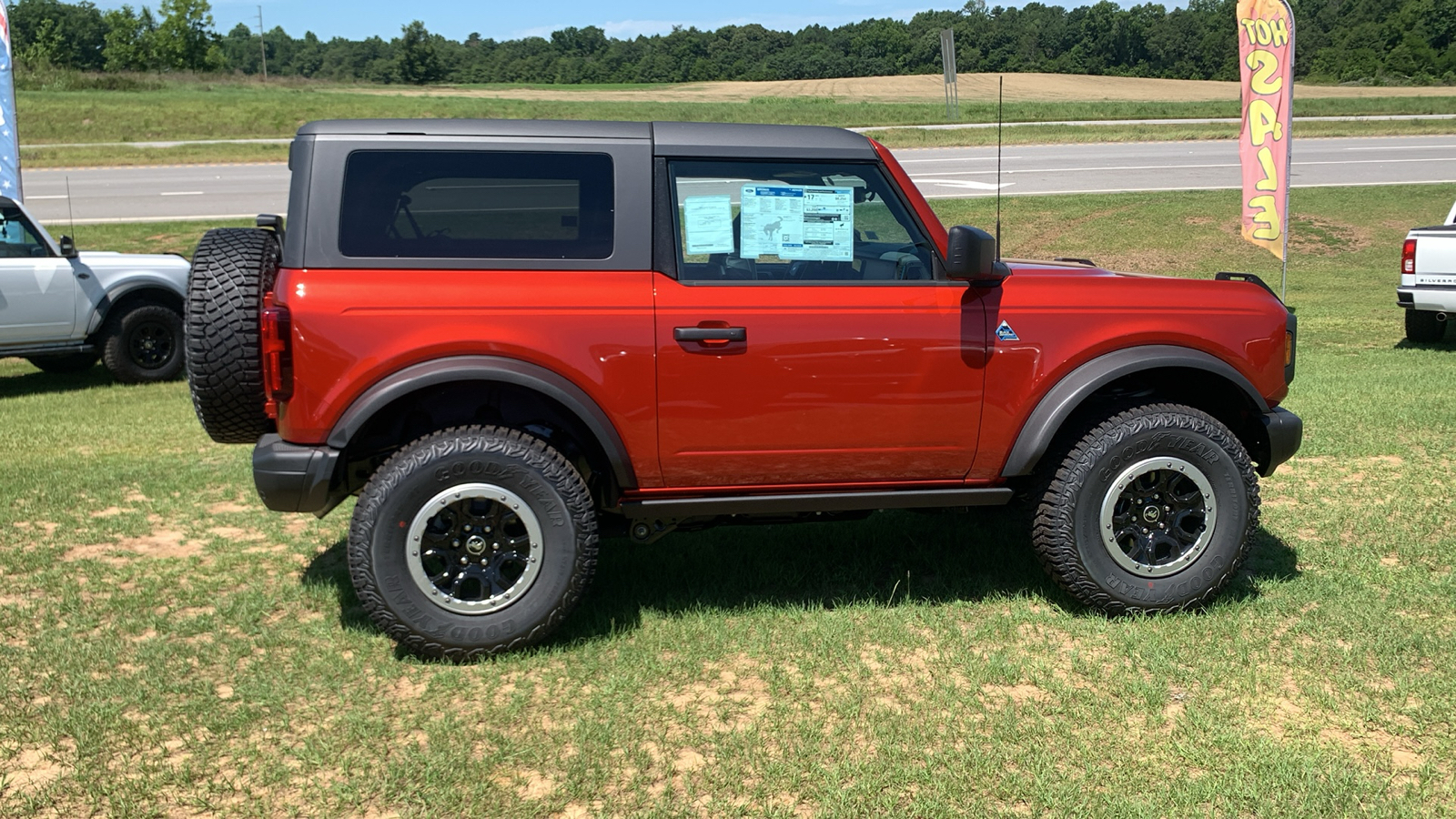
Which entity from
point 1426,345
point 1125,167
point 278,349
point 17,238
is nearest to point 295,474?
point 278,349

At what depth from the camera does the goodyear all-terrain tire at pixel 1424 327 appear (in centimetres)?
1123

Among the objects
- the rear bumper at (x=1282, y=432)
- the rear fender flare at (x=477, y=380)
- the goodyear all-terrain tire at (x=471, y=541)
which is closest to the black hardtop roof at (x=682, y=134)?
the rear fender flare at (x=477, y=380)

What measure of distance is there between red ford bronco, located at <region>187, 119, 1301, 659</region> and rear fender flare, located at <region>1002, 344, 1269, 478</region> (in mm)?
11

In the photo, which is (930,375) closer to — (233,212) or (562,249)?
(562,249)

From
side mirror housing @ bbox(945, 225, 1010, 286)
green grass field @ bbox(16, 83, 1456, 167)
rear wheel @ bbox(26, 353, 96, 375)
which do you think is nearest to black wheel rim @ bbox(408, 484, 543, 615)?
side mirror housing @ bbox(945, 225, 1010, 286)

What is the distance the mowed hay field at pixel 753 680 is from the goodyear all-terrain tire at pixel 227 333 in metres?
0.94

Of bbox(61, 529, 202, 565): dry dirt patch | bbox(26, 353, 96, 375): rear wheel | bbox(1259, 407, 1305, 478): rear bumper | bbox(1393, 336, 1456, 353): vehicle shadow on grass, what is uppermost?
bbox(1259, 407, 1305, 478): rear bumper

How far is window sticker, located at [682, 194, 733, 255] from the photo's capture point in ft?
14.3

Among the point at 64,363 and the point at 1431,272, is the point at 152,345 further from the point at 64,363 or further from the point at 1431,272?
the point at 1431,272

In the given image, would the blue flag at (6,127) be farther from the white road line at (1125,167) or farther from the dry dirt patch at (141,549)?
the white road line at (1125,167)

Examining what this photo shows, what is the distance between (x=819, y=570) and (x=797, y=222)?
65.5 inches

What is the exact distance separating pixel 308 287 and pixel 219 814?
5.65 feet

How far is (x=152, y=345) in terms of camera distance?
10.3 meters

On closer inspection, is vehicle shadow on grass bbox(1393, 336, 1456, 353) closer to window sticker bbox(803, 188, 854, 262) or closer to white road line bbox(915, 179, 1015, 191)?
window sticker bbox(803, 188, 854, 262)
